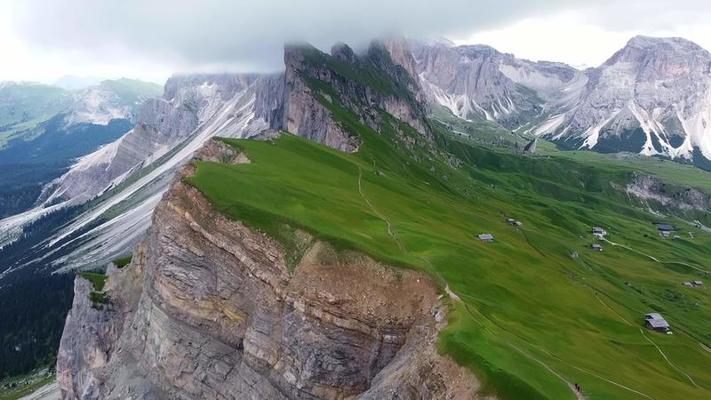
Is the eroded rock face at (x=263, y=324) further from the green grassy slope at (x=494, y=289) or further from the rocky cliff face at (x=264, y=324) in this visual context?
the green grassy slope at (x=494, y=289)

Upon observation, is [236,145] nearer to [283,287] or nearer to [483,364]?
[283,287]

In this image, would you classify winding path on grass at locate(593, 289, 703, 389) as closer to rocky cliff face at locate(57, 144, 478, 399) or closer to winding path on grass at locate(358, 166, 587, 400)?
winding path on grass at locate(358, 166, 587, 400)

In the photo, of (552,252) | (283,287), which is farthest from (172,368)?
(552,252)

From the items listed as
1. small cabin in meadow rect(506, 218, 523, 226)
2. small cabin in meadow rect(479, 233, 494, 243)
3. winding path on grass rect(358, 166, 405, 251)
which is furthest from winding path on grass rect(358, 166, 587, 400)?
small cabin in meadow rect(506, 218, 523, 226)

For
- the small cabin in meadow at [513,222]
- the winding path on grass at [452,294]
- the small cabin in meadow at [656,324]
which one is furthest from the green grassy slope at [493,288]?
the small cabin in meadow at [513,222]

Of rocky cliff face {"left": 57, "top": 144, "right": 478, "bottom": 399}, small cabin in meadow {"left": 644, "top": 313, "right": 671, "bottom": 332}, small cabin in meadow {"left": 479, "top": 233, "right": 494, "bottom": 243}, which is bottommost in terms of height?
small cabin in meadow {"left": 644, "top": 313, "right": 671, "bottom": 332}

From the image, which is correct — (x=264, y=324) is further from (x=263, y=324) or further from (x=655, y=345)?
(x=655, y=345)

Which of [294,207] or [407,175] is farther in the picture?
[407,175]
